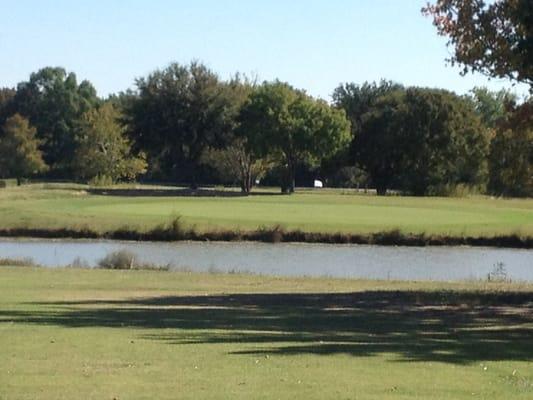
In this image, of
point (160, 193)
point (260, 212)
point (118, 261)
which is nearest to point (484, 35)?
point (118, 261)

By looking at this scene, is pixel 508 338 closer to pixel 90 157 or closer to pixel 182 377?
pixel 182 377

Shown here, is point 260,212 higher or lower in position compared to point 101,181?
lower

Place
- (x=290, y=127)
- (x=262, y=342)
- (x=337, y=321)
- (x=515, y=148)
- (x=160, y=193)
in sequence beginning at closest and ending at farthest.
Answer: (x=262, y=342) → (x=337, y=321) → (x=515, y=148) → (x=160, y=193) → (x=290, y=127)

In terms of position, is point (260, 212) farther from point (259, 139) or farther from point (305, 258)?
point (259, 139)

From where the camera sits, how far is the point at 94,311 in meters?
22.8

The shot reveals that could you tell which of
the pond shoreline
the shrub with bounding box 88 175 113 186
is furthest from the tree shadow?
the pond shoreline

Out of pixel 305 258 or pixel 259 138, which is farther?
pixel 259 138

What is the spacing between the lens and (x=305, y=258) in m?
47.8

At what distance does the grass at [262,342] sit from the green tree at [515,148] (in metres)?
2.86

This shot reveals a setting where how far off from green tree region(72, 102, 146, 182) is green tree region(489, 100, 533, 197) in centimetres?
8511

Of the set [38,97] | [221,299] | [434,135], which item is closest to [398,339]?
[221,299]

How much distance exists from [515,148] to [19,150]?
283ft

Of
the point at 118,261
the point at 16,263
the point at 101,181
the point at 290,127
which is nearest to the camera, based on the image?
the point at 16,263

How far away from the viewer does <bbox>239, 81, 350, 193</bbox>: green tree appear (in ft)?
338
